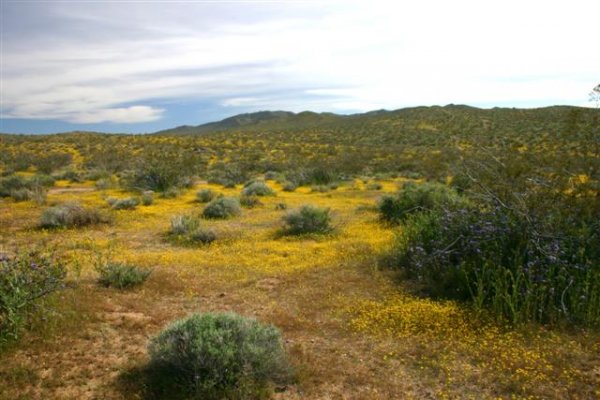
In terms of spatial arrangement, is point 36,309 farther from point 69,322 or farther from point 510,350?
point 510,350

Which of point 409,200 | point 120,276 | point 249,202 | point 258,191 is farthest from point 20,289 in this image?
point 258,191

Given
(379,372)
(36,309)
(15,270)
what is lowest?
(379,372)

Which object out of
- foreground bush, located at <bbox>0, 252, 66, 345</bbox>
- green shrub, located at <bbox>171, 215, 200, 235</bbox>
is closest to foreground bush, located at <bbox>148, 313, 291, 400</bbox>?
foreground bush, located at <bbox>0, 252, 66, 345</bbox>

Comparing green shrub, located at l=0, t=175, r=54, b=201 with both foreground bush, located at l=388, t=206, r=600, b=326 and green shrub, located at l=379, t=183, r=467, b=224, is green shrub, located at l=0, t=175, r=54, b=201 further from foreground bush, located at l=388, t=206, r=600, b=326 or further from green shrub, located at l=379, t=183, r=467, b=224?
foreground bush, located at l=388, t=206, r=600, b=326

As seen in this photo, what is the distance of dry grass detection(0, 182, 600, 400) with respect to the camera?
4.90m

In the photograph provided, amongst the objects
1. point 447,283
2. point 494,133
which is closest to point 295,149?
point 494,133

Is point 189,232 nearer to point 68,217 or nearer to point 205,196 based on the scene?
point 68,217

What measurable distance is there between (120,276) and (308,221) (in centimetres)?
590

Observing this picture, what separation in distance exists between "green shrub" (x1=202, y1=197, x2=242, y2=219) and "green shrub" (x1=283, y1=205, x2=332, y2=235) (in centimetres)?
319

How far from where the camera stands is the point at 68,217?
1364cm

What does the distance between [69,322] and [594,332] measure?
6.62 meters

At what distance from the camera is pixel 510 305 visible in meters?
6.24

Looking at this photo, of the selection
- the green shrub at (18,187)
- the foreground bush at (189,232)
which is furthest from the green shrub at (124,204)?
the foreground bush at (189,232)

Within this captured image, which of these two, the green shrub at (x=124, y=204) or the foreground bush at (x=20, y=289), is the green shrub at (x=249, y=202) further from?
the foreground bush at (x=20, y=289)
